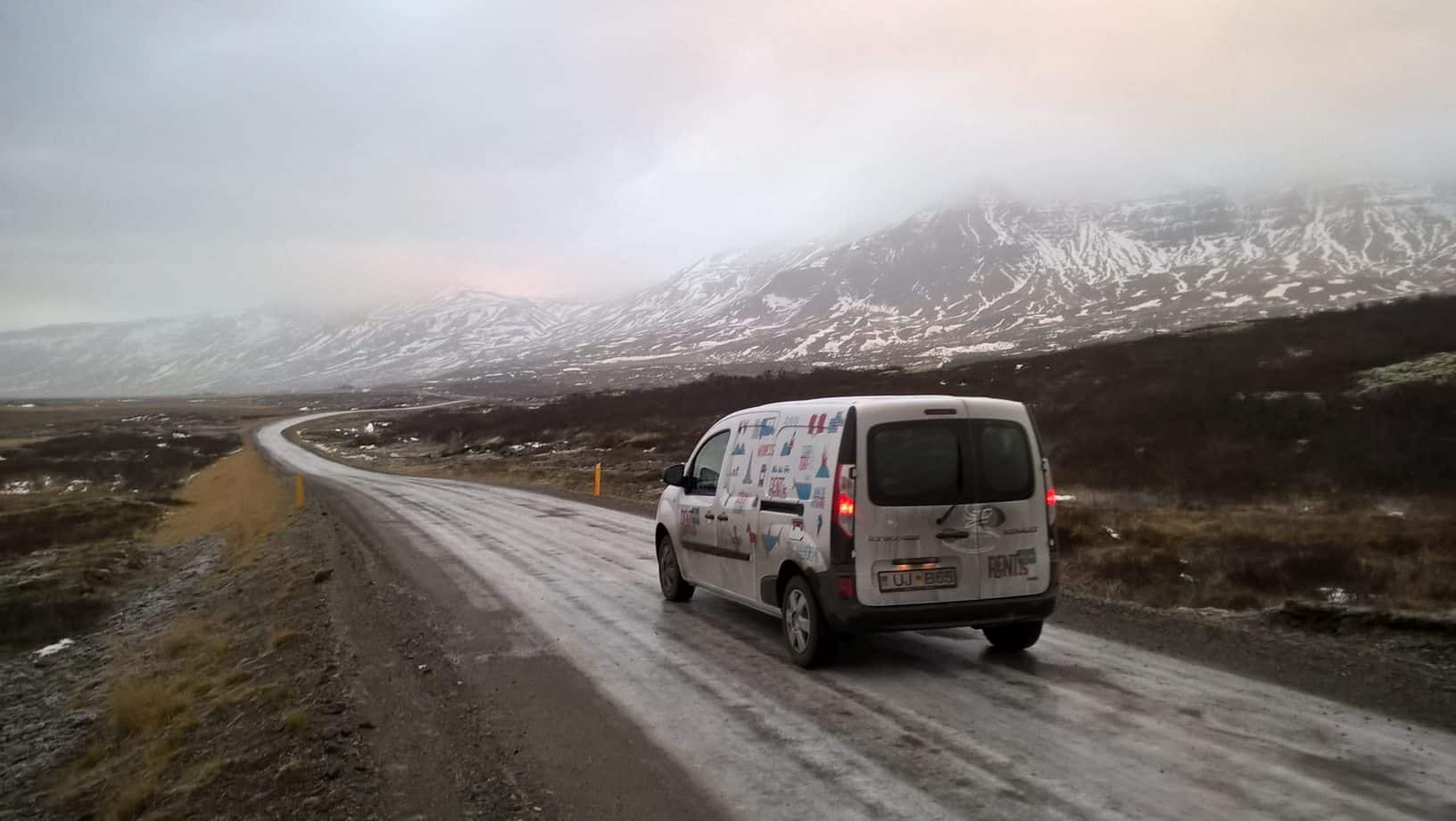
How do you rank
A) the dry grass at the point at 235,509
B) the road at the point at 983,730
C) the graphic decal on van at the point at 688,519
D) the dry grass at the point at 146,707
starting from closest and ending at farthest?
the road at the point at 983,730 < the dry grass at the point at 146,707 < the graphic decal on van at the point at 688,519 < the dry grass at the point at 235,509

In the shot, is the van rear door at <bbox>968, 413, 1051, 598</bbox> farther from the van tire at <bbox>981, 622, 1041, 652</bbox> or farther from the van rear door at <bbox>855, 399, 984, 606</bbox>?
the van tire at <bbox>981, 622, 1041, 652</bbox>

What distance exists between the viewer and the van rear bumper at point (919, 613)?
699 cm

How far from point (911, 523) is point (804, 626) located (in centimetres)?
130

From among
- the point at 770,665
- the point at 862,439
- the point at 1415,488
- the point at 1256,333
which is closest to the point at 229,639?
the point at 770,665

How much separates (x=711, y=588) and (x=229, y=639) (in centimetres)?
616

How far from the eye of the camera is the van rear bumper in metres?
6.99

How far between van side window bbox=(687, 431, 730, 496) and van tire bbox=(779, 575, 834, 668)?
179 centimetres

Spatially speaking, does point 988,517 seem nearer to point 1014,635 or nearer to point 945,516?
point 945,516

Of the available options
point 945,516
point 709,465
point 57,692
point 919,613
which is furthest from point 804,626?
point 57,692

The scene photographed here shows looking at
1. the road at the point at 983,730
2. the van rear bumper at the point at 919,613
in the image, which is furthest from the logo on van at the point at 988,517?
the road at the point at 983,730

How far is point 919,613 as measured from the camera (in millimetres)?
7043

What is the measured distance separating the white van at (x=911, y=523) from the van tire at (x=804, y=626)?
1 centimetres

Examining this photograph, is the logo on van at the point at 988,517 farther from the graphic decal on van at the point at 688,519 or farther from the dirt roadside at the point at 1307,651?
the graphic decal on van at the point at 688,519

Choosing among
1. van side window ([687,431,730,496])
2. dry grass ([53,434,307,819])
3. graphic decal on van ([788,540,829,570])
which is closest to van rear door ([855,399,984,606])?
graphic decal on van ([788,540,829,570])
